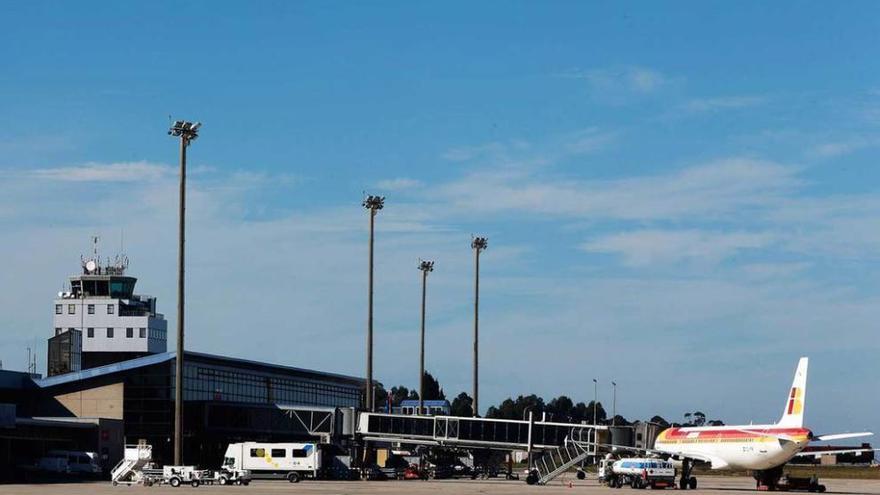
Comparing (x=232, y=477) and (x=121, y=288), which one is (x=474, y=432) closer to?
(x=232, y=477)

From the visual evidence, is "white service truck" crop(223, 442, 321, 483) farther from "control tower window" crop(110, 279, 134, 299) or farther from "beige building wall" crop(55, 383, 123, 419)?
"control tower window" crop(110, 279, 134, 299)

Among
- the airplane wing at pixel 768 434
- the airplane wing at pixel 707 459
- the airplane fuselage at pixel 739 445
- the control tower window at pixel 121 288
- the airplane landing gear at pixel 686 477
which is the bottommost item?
the airplane landing gear at pixel 686 477

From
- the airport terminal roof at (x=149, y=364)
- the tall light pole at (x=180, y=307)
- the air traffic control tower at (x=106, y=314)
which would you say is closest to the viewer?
the tall light pole at (x=180, y=307)

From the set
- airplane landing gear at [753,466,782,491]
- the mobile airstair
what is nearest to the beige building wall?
the mobile airstair

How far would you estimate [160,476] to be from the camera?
8456 cm

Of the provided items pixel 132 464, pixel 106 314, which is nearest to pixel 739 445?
pixel 132 464

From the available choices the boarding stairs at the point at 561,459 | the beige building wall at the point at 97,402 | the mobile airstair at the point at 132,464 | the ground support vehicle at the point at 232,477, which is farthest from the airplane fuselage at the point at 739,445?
the beige building wall at the point at 97,402

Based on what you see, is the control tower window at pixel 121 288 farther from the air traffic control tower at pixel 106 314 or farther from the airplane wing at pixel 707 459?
the airplane wing at pixel 707 459

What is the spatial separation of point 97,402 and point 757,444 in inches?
2155

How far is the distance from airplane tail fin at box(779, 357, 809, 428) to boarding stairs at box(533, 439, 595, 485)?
1418 centimetres

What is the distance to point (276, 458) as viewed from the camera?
97.1 metres

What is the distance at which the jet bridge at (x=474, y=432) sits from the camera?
99.6 m

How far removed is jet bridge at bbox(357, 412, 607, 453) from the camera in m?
99.6

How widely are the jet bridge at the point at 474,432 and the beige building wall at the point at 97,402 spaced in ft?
73.8
